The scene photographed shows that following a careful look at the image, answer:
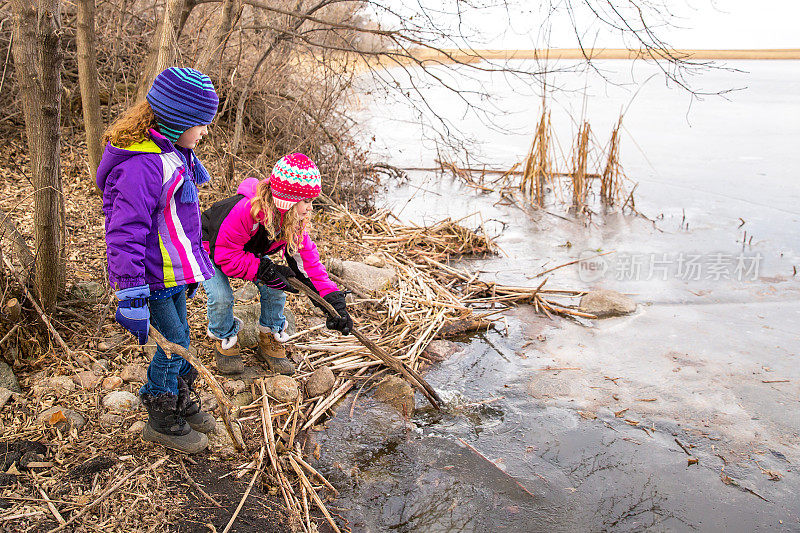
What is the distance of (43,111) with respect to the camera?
3.10m

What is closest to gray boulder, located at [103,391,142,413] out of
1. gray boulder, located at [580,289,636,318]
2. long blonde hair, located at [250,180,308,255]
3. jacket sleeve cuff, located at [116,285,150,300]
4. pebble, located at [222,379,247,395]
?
pebble, located at [222,379,247,395]

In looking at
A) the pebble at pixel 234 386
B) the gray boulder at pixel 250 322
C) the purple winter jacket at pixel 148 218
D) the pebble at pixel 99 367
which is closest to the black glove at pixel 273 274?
the gray boulder at pixel 250 322

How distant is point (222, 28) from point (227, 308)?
2504 mm

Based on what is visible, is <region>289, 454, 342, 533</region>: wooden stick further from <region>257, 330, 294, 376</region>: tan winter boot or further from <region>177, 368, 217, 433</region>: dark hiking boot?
<region>257, 330, 294, 376</region>: tan winter boot

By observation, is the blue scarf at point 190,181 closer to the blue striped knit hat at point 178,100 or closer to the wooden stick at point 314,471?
the blue striped knit hat at point 178,100

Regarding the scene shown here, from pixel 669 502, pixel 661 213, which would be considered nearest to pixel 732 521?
pixel 669 502

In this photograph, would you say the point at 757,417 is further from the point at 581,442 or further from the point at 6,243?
the point at 6,243

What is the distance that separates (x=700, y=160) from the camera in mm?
10484

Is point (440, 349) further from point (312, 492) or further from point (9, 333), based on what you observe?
point (9, 333)

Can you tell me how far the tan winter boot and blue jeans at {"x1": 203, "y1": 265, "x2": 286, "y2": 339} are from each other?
79 millimetres

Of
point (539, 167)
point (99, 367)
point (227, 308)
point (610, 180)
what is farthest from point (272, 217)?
point (610, 180)

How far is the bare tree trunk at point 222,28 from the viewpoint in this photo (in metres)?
4.61

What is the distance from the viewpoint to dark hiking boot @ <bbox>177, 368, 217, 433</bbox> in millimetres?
2891

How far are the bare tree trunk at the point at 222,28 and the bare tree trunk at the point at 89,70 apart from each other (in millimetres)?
735
